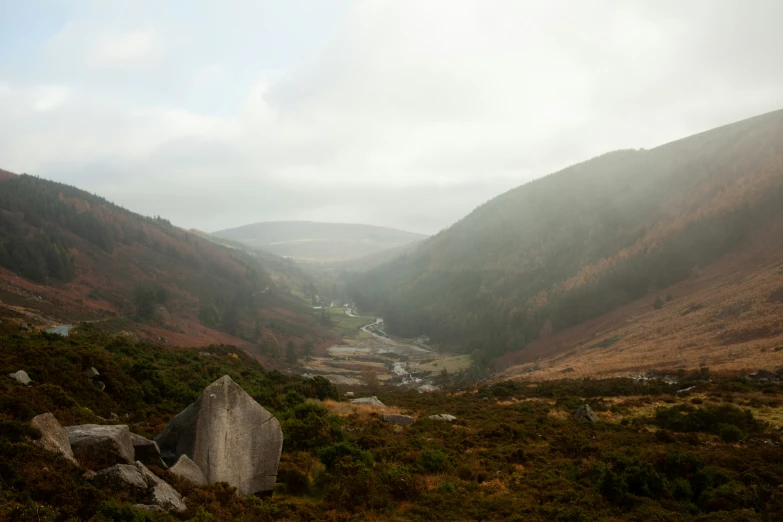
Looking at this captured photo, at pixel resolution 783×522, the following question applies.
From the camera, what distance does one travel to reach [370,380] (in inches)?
3162

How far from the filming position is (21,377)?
15.4 meters

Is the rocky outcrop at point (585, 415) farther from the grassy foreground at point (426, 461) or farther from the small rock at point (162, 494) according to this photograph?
the small rock at point (162, 494)

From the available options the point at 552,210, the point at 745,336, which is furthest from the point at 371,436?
the point at 552,210

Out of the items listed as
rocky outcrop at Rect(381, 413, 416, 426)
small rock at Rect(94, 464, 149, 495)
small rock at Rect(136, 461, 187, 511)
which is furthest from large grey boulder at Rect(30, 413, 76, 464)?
rocky outcrop at Rect(381, 413, 416, 426)

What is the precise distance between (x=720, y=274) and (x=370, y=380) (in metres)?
68.6

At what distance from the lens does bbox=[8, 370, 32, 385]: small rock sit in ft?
49.5

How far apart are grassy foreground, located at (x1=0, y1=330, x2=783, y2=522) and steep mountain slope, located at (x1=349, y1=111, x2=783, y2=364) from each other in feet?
249

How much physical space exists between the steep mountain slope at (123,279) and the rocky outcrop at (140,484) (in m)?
55.9

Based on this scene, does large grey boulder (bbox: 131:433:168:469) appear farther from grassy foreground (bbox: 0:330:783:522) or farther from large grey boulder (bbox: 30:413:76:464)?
large grey boulder (bbox: 30:413:76:464)

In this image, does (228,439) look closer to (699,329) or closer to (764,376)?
(764,376)

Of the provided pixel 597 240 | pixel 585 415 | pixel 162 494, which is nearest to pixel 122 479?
pixel 162 494

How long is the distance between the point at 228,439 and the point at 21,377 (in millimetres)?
8426

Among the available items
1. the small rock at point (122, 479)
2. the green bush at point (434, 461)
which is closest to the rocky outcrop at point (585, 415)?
the green bush at point (434, 461)

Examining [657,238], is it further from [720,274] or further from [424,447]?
[424,447]
